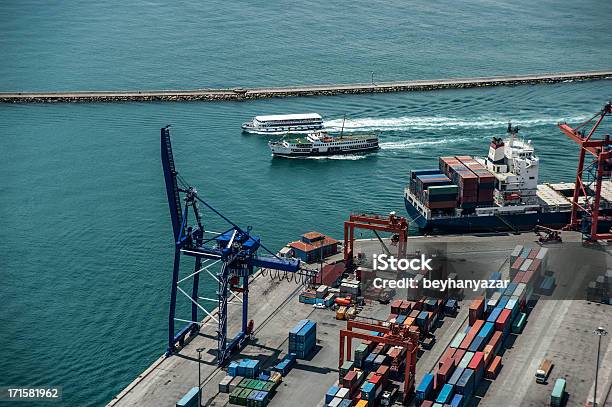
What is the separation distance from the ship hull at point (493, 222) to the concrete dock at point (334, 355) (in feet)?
44.8

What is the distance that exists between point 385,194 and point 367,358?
4789 centimetres

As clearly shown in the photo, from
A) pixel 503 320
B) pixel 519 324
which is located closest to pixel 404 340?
pixel 503 320

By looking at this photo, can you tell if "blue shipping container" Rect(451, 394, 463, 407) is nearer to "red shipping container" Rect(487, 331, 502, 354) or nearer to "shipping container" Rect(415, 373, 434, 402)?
"shipping container" Rect(415, 373, 434, 402)

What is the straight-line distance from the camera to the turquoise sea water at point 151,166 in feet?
275

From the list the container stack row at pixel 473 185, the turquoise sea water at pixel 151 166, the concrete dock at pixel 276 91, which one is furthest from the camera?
the concrete dock at pixel 276 91

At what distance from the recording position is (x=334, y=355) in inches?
3029

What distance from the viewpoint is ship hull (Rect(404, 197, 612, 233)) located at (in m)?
105

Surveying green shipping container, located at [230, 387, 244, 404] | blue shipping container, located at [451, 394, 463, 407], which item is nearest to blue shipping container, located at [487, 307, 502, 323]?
blue shipping container, located at [451, 394, 463, 407]

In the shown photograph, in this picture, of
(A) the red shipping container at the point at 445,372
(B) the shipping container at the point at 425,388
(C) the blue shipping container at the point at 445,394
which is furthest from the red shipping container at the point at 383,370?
(C) the blue shipping container at the point at 445,394

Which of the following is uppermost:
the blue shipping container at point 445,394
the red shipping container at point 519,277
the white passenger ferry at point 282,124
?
the white passenger ferry at point 282,124

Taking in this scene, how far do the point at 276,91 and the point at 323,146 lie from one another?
35.6m

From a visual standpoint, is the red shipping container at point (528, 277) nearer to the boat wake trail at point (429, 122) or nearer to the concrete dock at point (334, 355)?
the concrete dock at point (334, 355)

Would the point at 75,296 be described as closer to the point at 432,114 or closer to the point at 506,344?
the point at 506,344

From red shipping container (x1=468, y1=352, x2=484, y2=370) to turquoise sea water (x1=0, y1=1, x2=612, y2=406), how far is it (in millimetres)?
27705
